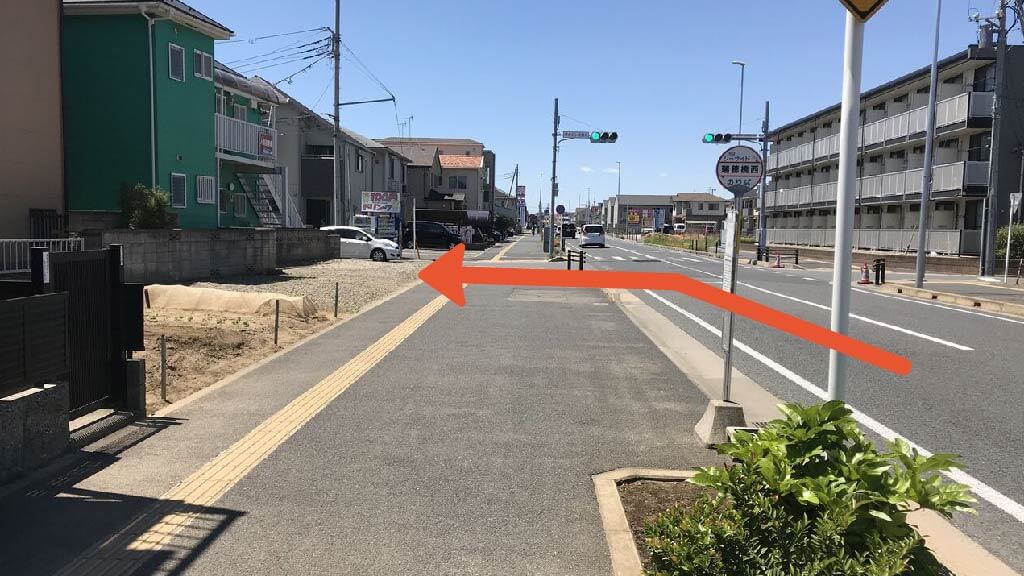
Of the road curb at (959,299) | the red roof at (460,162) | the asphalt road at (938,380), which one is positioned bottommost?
the asphalt road at (938,380)

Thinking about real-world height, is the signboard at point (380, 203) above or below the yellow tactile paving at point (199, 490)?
above

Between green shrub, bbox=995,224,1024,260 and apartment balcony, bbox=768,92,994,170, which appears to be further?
apartment balcony, bbox=768,92,994,170

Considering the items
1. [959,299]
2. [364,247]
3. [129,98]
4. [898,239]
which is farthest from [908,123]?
[129,98]

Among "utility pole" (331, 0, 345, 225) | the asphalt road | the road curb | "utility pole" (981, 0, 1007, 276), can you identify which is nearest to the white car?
"utility pole" (331, 0, 345, 225)

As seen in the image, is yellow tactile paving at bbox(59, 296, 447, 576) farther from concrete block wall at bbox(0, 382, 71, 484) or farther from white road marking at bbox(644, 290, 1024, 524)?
white road marking at bbox(644, 290, 1024, 524)

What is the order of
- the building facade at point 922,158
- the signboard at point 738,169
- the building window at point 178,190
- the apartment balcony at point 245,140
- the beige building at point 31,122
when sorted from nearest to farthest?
the signboard at point 738,169, the beige building at point 31,122, the building window at point 178,190, the apartment balcony at point 245,140, the building facade at point 922,158

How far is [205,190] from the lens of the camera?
2319cm

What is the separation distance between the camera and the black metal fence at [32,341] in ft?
15.7

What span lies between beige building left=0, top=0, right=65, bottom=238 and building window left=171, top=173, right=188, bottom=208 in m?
4.85

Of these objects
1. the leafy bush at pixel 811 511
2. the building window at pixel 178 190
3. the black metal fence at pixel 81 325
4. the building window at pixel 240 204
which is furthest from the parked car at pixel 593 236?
the leafy bush at pixel 811 511

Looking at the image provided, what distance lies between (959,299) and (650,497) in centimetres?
1815

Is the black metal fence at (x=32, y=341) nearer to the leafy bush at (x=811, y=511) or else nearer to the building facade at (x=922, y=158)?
the leafy bush at (x=811, y=511)

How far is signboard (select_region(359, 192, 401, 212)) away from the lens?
38.0m
